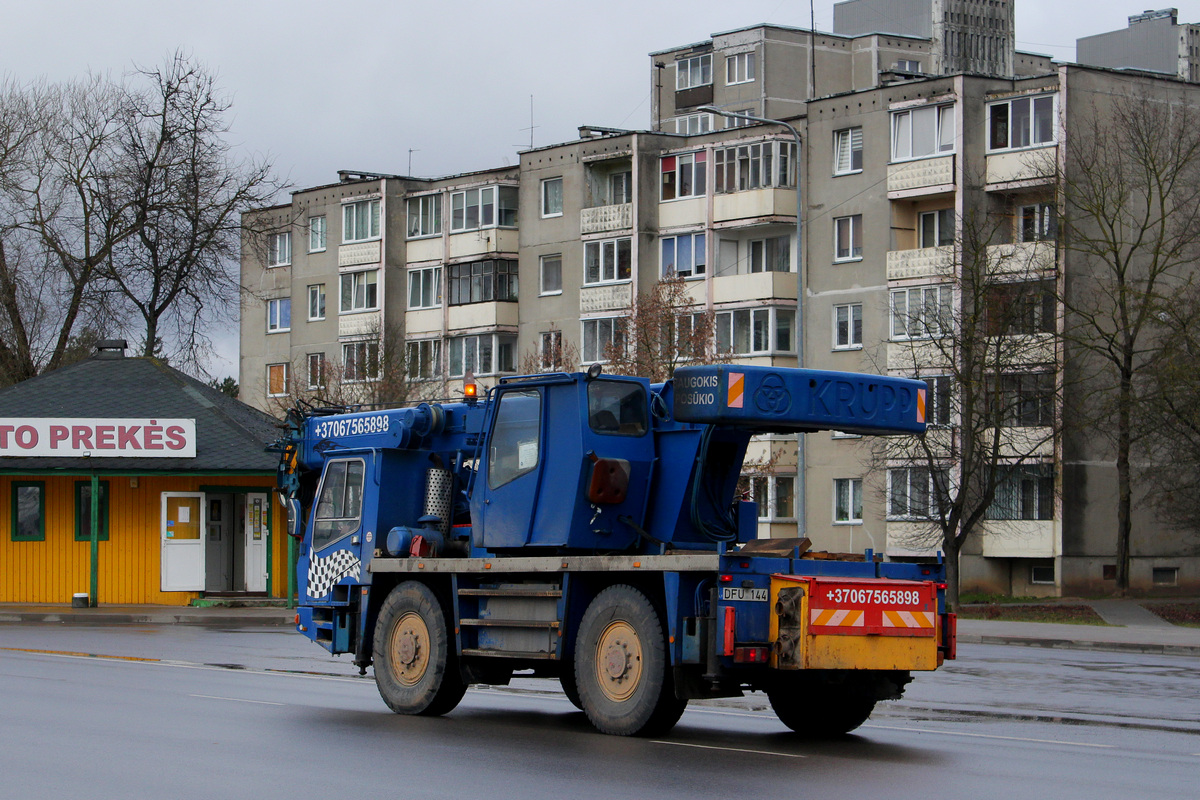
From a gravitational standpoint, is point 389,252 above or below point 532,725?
above

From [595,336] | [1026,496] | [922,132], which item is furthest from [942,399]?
[595,336]

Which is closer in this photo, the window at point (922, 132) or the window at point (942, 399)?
Answer: the window at point (942, 399)

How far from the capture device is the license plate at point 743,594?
11703 mm

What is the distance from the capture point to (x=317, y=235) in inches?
2835

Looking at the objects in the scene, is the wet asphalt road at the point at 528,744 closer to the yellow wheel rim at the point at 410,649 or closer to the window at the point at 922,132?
the yellow wheel rim at the point at 410,649

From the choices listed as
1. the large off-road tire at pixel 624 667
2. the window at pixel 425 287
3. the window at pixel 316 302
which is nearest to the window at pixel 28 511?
the large off-road tire at pixel 624 667

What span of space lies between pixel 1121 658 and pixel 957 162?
2678 centimetres

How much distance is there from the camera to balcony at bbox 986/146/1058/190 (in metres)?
46.5

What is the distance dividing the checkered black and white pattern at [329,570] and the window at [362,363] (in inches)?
1765

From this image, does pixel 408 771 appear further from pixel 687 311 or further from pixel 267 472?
pixel 687 311

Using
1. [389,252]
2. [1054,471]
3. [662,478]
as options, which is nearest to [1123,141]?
[1054,471]

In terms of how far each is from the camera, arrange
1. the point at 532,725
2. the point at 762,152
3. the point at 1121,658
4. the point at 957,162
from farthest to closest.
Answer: the point at 762,152
the point at 957,162
the point at 1121,658
the point at 532,725

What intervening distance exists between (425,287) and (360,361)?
7670 millimetres

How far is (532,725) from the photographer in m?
13.6
